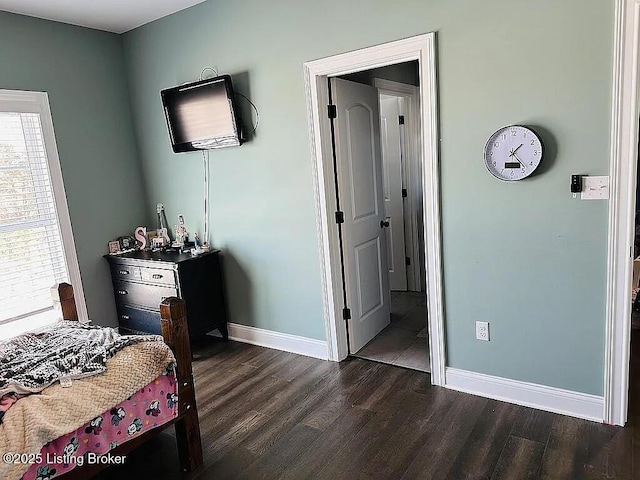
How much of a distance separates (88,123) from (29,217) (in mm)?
913

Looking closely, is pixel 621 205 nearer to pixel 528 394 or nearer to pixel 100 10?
pixel 528 394

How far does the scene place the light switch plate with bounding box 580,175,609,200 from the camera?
2.22 m

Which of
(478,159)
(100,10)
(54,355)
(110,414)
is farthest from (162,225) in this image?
(478,159)

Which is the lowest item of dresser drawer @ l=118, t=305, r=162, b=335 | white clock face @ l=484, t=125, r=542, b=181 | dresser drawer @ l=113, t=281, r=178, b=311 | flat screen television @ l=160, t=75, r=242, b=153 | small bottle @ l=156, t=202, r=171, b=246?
dresser drawer @ l=118, t=305, r=162, b=335

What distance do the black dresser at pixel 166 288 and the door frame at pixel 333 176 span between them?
1012 millimetres

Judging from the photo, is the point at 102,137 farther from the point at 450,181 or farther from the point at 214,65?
the point at 450,181

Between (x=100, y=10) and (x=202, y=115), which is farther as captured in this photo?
(x=202, y=115)

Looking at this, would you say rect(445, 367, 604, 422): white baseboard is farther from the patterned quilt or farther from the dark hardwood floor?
the patterned quilt

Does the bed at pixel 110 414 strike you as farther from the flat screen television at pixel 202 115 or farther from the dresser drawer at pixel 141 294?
the flat screen television at pixel 202 115

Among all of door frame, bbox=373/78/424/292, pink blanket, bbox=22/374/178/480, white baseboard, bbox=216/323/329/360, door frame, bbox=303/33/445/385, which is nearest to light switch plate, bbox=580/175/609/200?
door frame, bbox=303/33/445/385

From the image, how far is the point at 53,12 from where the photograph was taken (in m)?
3.35

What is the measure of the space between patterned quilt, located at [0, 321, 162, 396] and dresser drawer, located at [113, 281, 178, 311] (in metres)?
1.06

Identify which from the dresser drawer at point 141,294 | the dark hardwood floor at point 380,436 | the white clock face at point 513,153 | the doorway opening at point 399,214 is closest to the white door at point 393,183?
the doorway opening at point 399,214

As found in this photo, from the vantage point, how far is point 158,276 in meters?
3.58
